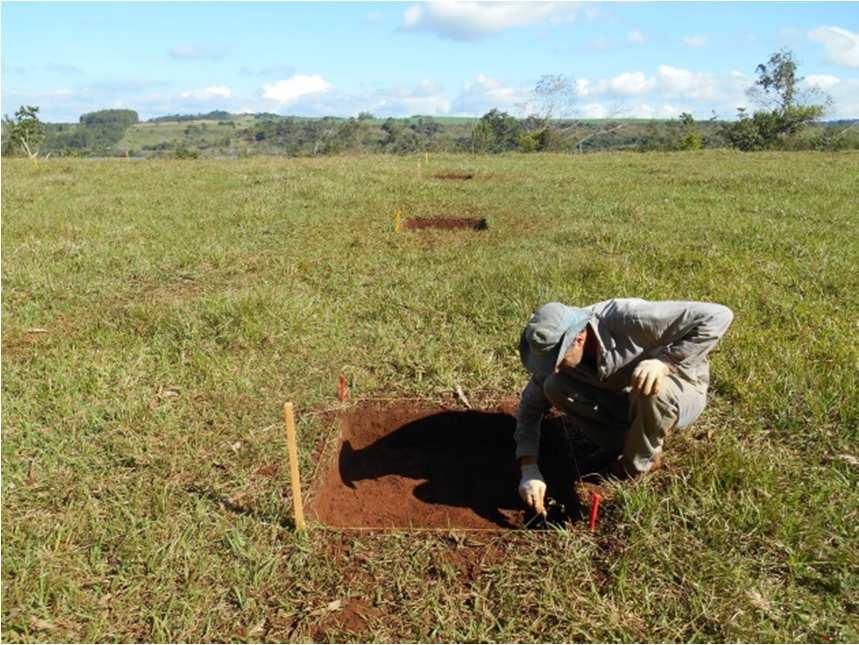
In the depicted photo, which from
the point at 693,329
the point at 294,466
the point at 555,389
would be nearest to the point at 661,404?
the point at 693,329

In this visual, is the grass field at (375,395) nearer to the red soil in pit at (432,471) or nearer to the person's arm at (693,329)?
the red soil in pit at (432,471)

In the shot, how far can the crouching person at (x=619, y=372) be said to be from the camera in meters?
2.44

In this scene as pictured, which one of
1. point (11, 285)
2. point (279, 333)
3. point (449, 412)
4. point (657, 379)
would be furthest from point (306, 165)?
point (657, 379)

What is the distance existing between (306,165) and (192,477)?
13417mm

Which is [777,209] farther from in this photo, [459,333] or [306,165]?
[306,165]

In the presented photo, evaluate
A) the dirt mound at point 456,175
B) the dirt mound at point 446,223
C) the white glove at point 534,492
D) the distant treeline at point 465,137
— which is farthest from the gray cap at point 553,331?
the distant treeline at point 465,137

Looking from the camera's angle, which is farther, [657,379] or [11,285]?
[11,285]

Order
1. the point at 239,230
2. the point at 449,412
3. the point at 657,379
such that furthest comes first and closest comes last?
the point at 239,230 → the point at 449,412 → the point at 657,379

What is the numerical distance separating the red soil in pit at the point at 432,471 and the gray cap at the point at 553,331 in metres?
0.78

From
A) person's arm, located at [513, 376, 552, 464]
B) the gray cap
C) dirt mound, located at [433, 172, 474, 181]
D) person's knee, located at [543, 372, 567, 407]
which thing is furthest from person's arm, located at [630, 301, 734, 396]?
dirt mound, located at [433, 172, 474, 181]

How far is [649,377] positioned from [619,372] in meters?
0.32

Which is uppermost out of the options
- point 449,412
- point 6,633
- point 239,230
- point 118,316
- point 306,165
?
point 306,165

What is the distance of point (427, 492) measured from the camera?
3061 mm

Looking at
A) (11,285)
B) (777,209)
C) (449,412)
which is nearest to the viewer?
(449,412)
